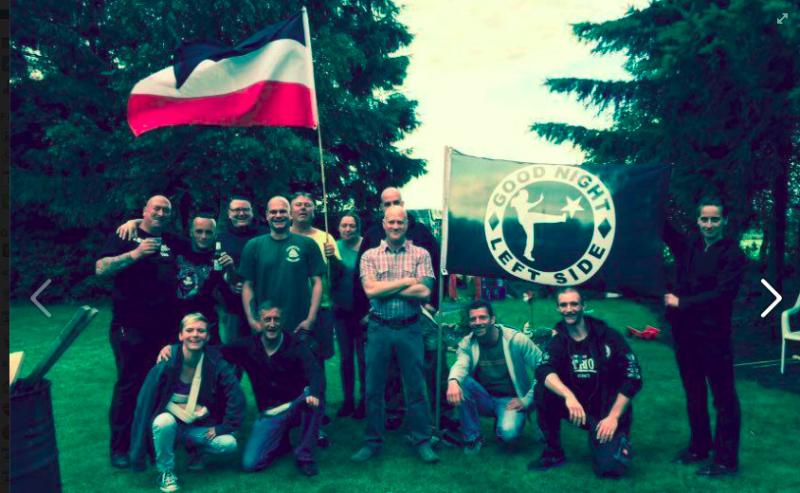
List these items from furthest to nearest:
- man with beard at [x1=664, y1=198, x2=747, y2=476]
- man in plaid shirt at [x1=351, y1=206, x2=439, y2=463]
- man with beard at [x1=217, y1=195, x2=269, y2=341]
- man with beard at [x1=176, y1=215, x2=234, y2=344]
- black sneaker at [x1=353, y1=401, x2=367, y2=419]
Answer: black sneaker at [x1=353, y1=401, x2=367, y2=419], man with beard at [x1=217, y1=195, x2=269, y2=341], man with beard at [x1=176, y1=215, x2=234, y2=344], man in plaid shirt at [x1=351, y1=206, x2=439, y2=463], man with beard at [x1=664, y1=198, x2=747, y2=476]

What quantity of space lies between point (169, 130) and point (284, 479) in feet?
37.0

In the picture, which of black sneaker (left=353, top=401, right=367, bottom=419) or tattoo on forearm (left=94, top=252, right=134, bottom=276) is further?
black sneaker (left=353, top=401, right=367, bottom=419)

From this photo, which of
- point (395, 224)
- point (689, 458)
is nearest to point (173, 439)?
point (395, 224)

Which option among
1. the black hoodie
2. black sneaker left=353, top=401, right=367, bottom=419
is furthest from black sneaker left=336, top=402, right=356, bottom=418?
the black hoodie

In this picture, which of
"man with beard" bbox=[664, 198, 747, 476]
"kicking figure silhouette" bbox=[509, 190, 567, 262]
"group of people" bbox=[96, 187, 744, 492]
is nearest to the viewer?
"man with beard" bbox=[664, 198, 747, 476]

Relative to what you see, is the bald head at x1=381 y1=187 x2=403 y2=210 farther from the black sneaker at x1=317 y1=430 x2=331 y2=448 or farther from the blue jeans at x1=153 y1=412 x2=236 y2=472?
the blue jeans at x1=153 y1=412 x2=236 y2=472

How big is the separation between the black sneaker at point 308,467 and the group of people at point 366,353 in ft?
0.04

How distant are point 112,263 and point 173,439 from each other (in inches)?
52.0

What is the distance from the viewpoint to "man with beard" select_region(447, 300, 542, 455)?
4.71m

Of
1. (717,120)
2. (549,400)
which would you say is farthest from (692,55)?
(549,400)

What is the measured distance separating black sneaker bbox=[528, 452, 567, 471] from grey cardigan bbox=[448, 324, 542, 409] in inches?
17.7

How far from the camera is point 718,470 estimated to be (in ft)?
13.4

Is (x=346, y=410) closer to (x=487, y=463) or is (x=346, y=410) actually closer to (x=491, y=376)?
(x=491, y=376)

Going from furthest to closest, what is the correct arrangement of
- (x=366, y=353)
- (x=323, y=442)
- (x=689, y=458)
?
(x=323, y=442) < (x=366, y=353) < (x=689, y=458)
